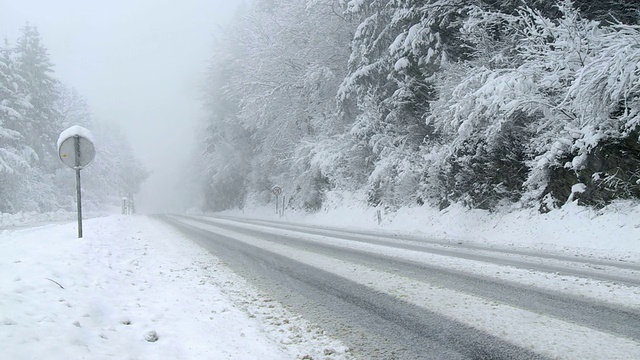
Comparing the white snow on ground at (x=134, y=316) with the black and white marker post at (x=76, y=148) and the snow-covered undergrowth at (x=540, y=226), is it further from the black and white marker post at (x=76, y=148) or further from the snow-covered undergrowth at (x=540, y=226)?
the snow-covered undergrowth at (x=540, y=226)

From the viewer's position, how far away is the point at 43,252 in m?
6.11

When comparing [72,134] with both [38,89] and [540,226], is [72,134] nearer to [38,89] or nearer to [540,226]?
[540,226]

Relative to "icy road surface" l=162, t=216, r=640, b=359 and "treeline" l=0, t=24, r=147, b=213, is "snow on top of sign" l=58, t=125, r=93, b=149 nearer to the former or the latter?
"icy road surface" l=162, t=216, r=640, b=359

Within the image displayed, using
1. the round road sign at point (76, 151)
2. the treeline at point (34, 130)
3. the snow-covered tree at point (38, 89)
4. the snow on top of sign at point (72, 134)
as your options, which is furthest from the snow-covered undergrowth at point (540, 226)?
the snow-covered tree at point (38, 89)

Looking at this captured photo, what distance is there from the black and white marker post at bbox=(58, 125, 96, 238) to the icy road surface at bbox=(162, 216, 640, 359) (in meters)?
4.06

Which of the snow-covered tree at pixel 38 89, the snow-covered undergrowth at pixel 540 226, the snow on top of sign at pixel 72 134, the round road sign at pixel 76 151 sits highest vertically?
the snow-covered tree at pixel 38 89

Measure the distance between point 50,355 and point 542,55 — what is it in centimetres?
1131

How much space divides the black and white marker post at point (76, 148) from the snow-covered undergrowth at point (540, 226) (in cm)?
912

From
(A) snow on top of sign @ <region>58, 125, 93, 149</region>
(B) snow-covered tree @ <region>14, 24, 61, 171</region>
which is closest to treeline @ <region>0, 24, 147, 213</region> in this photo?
(B) snow-covered tree @ <region>14, 24, 61, 171</region>

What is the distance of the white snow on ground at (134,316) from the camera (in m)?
2.79

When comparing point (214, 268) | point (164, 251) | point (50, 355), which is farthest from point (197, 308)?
point (164, 251)

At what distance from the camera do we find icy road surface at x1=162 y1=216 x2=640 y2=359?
9.96 ft

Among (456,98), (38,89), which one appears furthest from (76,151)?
(38,89)

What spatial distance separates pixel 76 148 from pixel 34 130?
26995 millimetres
